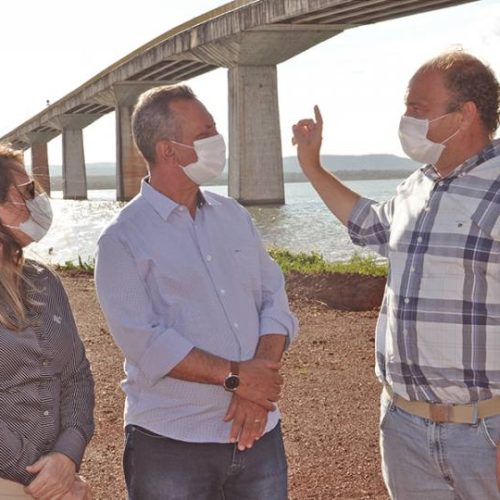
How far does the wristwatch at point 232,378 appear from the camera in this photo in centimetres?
342

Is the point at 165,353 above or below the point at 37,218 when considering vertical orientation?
below

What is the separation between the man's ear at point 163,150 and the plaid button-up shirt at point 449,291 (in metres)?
0.88

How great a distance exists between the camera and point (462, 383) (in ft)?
11.3

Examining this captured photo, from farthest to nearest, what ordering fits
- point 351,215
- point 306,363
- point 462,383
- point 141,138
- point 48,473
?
point 306,363 < point 351,215 < point 141,138 < point 462,383 < point 48,473

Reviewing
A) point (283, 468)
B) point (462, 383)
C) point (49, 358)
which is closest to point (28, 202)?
point (49, 358)

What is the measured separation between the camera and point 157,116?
3.63 metres

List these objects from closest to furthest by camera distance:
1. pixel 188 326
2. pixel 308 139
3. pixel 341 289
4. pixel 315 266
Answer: pixel 188 326 < pixel 308 139 < pixel 341 289 < pixel 315 266

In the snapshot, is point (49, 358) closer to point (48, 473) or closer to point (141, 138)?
point (48, 473)

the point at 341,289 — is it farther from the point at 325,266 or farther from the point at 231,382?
the point at 231,382

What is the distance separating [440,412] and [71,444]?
1248 millimetres

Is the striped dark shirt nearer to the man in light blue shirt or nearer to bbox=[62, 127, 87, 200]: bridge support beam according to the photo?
the man in light blue shirt

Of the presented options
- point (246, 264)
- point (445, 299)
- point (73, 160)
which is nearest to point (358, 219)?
point (246, 264)

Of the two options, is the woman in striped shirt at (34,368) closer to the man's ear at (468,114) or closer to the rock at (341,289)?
the man's ear at (468,114)

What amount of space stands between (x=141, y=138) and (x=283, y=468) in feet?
4.27
